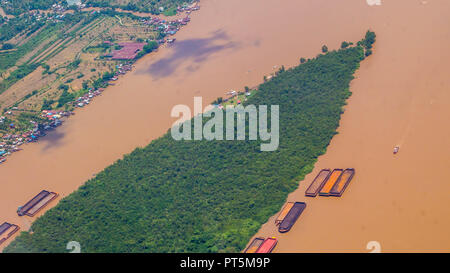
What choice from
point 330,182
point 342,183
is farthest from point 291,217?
point 342,183

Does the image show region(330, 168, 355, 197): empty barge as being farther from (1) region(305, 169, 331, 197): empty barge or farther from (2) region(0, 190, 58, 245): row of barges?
(2) region(0, 190, 58, 245): row of barges

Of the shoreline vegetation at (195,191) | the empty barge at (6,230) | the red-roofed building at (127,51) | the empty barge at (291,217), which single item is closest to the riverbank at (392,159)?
the empty barge at (291,217)

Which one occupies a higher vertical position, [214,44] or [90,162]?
[214,44]

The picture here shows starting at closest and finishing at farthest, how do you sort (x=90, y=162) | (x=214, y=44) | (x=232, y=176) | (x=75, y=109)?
1. (x=232, y=176)
2. (x=90, y=162)
3. (x=75, y=109)
4. (x=214, y=44)

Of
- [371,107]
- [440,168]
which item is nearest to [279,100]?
[371,107]

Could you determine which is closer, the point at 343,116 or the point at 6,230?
the point at 6,230

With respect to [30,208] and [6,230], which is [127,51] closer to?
[30,208]

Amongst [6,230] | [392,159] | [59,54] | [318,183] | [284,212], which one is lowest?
[6,230]

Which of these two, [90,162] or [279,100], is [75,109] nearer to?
[90,162]

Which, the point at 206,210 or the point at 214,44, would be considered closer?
the point at 206,210
